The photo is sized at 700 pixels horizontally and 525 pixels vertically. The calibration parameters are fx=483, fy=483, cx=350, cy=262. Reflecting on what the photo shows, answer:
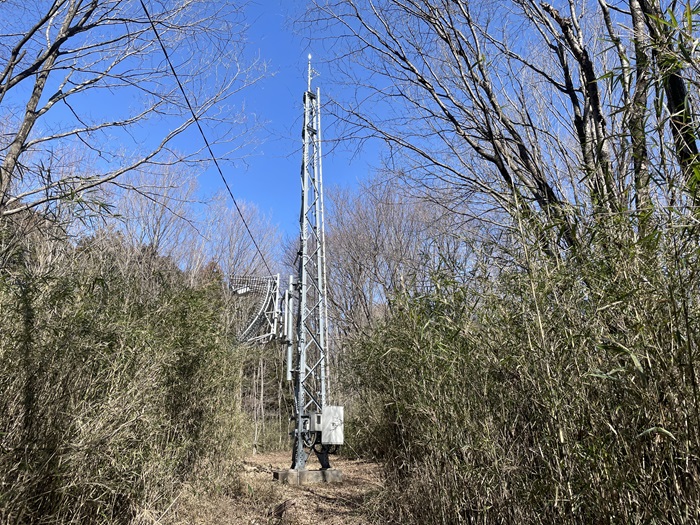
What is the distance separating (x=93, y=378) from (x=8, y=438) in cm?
69

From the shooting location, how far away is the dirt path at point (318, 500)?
452 centimetres

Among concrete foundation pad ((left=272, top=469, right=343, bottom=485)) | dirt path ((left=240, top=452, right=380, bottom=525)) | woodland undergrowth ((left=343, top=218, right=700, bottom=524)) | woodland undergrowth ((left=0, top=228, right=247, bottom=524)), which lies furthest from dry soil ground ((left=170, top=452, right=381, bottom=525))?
woodland undergrowth ((left=343, top=218, right=700, bottom=524))

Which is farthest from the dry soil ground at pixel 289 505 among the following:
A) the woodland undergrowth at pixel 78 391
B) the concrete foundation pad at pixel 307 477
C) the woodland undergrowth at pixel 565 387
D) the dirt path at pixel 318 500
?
the woodland undergrowth at pixel 565 387

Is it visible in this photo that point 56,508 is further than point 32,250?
No

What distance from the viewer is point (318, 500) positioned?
17.9ft

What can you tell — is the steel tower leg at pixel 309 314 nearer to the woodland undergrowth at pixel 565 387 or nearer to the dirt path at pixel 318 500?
the dirt path at pixel 318 500

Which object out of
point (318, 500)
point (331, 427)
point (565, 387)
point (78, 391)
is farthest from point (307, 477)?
point (565, 387)

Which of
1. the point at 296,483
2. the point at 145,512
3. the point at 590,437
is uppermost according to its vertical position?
the point at 590,437

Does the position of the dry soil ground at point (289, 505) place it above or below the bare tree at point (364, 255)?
below

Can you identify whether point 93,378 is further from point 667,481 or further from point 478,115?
point 478,115

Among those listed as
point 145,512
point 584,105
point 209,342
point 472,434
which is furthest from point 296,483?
point 584,105

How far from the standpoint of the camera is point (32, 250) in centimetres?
289

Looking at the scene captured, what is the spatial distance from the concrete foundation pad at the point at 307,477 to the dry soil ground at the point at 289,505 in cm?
12

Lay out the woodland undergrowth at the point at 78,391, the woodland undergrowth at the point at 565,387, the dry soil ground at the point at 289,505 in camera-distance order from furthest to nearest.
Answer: the dry soil ground at the point at 289,505 → the woodland undergrowth at the point at 78,391 → the woodland undergrowth at the point at 565,387
